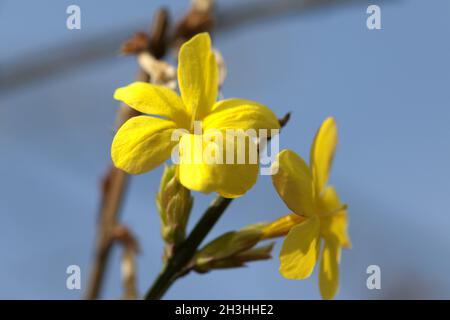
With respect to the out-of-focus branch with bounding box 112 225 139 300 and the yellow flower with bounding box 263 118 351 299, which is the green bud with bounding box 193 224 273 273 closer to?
the yellow flower with bounding box 263 118 351 299

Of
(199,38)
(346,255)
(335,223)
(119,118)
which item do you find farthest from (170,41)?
(346,255)

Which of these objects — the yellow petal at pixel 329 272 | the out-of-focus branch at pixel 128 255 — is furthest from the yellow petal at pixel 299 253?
Answer: the out-of-focus branch at pixel 128 255

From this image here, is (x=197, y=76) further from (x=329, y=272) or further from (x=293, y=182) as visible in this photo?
(x=329, y=272)

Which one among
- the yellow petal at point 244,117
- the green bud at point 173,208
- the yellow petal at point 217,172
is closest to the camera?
the yellow petal at point 217,172

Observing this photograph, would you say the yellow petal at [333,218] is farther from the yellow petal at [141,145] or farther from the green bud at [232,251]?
the yellow petal at [141,145]

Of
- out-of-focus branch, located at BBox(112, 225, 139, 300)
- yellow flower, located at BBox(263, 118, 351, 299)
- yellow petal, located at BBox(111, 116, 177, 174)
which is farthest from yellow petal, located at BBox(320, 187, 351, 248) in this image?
out-of-focus branch, located at BBox(112, 225, 139, 300)

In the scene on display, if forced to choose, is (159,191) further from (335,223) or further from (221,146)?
(335,223)
